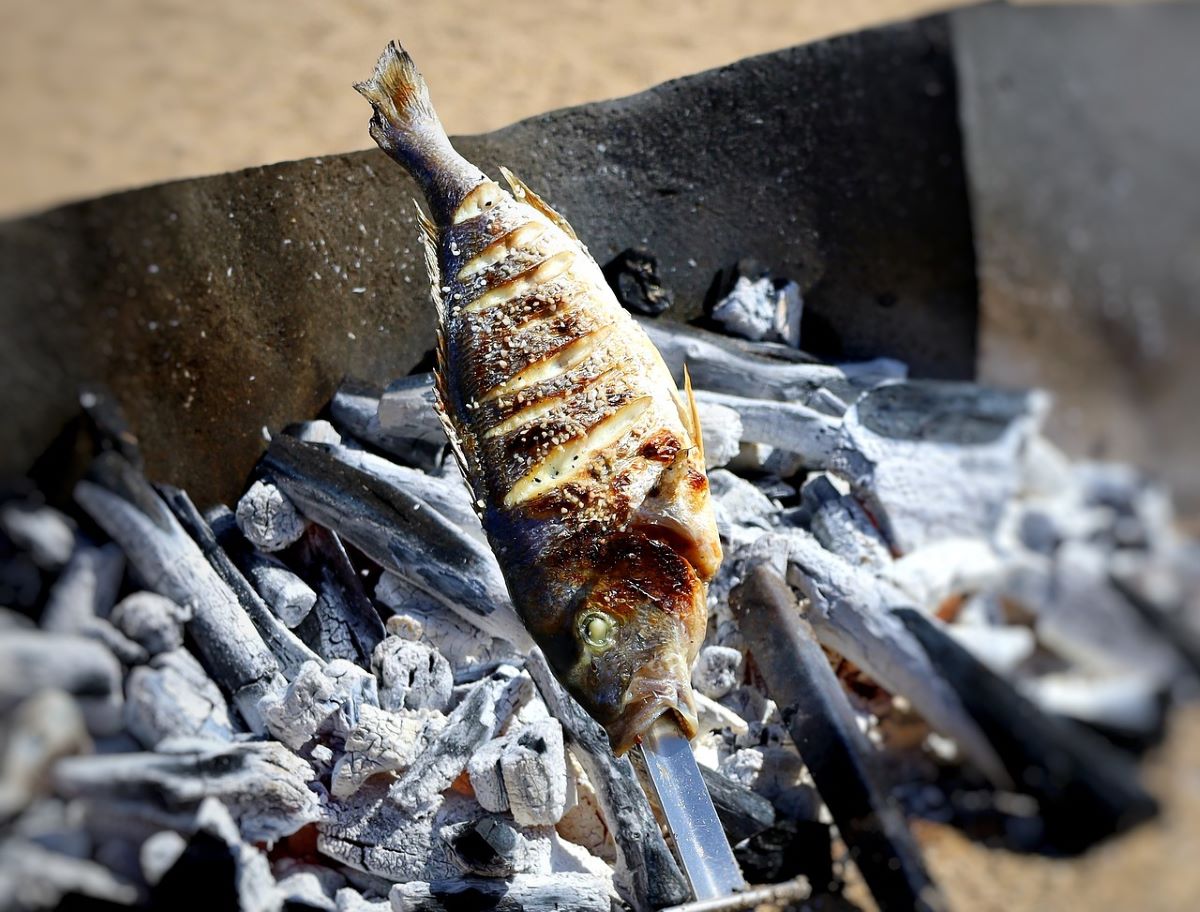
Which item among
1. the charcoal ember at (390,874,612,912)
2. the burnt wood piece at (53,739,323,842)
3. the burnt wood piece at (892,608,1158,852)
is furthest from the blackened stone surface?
the burnt wood piece at (892,608,1158,852)

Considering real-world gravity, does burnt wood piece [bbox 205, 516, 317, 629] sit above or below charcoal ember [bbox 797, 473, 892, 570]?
above

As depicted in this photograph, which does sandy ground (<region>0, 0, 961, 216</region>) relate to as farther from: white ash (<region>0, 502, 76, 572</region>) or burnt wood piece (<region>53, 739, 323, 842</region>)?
burnt wood piece (<region>53, 739, 323, 842</region>)

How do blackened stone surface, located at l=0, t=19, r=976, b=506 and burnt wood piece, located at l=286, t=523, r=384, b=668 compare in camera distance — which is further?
burnt wood piece, located at l=286, t=523, r=384, b=668

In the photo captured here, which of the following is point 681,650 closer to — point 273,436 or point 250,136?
point 273,436

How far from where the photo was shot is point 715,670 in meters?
2.32

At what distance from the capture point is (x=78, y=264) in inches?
65.7

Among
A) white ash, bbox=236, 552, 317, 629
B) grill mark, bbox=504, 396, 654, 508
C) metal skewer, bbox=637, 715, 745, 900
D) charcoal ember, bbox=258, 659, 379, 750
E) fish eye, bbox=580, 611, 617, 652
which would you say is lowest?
metal skewer, bbox=637, 715, 745, 900

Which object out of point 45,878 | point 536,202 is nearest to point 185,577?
point 45,878

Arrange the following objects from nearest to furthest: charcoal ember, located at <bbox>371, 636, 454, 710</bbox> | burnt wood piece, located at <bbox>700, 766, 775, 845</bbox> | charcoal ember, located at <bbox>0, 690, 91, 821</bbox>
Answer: charcoal ember, located at <bbox>0, 690, 91, 821</bbox> → burnt wood piece, located at <bbox>700, 766, 775, 845</bbox> → charcoal ember, located at <bbox>371, 636, 454, 710</bbox>

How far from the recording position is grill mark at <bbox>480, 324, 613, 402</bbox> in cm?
204

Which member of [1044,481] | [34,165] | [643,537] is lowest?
[643,537]

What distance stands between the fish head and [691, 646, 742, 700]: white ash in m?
0.41

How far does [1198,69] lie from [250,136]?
7.55 ft

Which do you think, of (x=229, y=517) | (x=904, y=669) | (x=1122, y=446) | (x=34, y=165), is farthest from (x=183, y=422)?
(x=1122, y=446)
